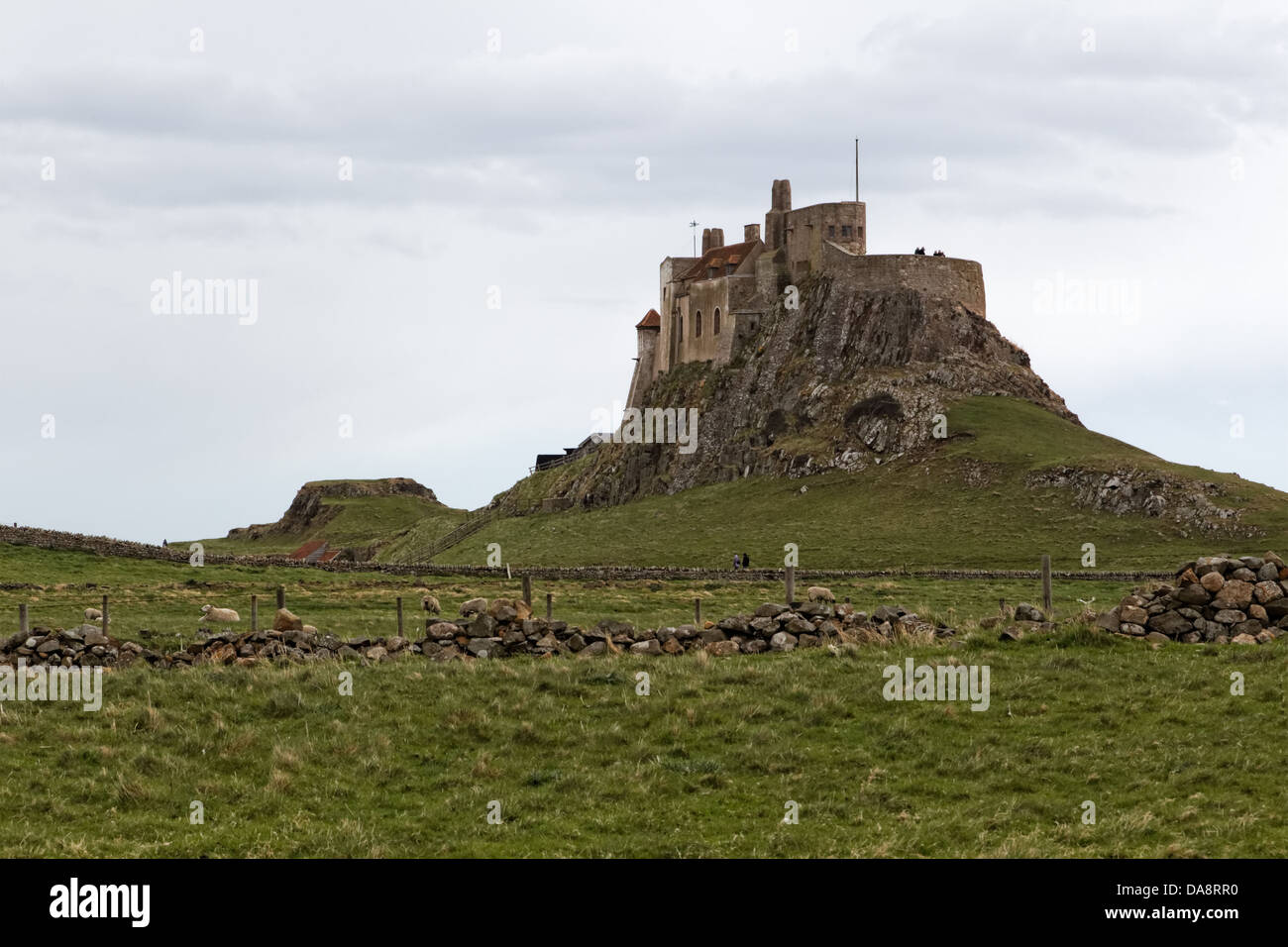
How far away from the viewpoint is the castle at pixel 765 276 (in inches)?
5162

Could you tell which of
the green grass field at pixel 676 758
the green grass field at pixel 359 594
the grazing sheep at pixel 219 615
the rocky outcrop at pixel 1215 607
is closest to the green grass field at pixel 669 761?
the green grass field at pixel 676 758

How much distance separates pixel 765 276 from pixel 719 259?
23.9 feet

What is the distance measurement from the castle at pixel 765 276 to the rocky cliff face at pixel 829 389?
1868mm

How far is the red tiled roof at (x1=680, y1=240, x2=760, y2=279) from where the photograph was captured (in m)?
144

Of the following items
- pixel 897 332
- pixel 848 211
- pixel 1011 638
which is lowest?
pixel 1011 638

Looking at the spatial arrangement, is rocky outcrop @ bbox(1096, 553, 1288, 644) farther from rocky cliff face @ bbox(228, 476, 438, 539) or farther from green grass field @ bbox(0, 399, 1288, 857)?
rocky cliff face @ bbox(228, 476, 438, 539)

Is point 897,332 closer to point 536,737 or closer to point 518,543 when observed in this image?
point 518,543

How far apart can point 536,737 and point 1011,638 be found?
37.9 ft

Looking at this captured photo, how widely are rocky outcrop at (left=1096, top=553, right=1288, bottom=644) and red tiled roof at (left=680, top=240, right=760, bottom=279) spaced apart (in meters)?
113

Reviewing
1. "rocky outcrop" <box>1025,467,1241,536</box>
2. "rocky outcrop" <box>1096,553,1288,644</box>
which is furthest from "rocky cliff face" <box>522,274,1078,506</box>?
"rocky outcrop" <box>1096,553,1288,644</box>

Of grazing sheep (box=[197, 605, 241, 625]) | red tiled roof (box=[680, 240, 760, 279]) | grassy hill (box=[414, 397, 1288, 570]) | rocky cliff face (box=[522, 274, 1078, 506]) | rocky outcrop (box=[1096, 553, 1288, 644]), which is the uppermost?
red tiled roof (box=[680, 240, 760, 279])

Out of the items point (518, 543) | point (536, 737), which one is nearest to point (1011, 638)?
point (536, 737)

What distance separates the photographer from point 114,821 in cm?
2067
